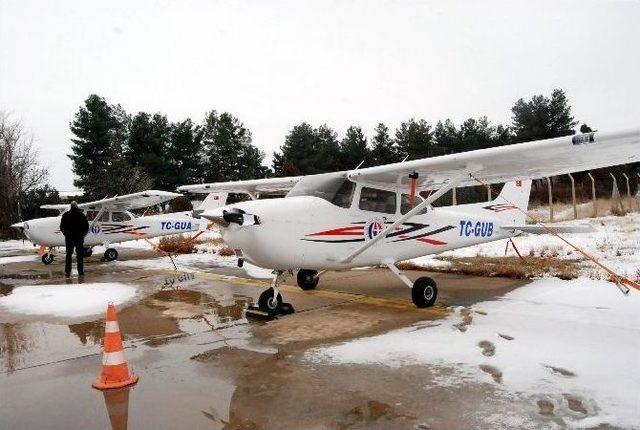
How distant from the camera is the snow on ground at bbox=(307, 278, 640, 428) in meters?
3.87

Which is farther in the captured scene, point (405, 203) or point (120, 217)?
point (120, 217)

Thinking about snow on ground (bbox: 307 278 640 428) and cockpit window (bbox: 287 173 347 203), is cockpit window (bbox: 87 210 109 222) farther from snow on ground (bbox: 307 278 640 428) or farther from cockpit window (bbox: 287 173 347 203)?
snow on ground (bbox: 307 278 640 428)

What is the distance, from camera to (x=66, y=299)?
8484 mm

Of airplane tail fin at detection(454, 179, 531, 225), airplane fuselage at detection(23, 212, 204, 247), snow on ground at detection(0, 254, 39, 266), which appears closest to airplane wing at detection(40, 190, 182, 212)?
airplane fuselage at detection(23, 212, 204, 247)

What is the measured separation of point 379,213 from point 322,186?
1.05 meters

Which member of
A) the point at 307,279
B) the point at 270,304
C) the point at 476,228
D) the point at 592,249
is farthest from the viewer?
the point at 592,249

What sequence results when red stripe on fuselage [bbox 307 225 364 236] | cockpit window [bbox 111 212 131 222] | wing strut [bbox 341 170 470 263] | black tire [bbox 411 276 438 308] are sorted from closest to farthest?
red stripe on fuselage [bbox 307 225 364 236] → wing strut [bbox 341 170 470 263] → black tire [bbox 411 276 438 308] → cockpit window [bbox 111 212 131 222]

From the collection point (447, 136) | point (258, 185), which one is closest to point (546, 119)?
point (447, 136)

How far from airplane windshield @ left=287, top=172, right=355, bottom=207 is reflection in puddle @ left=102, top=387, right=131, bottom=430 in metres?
3.89

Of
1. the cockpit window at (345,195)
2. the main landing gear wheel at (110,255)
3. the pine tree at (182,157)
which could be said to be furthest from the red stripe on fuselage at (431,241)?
the pine tree at (182,157)

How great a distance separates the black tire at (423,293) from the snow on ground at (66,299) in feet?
15.6

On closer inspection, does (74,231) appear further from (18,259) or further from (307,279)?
(307,279)

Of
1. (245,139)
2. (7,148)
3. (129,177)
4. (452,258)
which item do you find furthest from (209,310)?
(245,139)

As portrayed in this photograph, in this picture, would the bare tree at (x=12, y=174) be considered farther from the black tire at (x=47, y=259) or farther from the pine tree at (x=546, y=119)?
the pine tree at (x=546, y=119)
